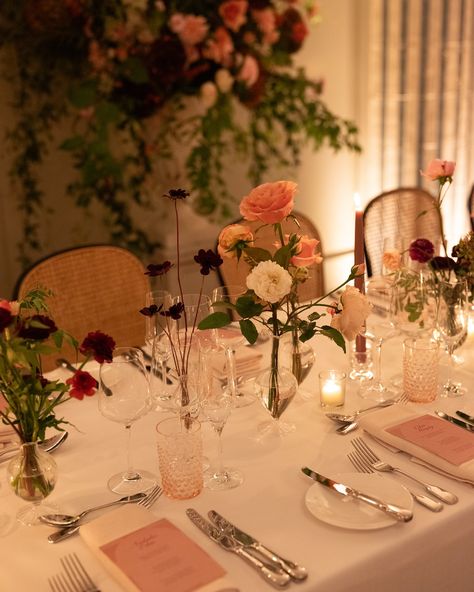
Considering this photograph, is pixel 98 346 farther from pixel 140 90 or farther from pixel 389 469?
pixel 140 90

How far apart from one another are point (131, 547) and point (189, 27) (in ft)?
7.80

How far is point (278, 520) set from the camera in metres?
1.27

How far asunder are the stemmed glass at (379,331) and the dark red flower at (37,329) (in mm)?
784

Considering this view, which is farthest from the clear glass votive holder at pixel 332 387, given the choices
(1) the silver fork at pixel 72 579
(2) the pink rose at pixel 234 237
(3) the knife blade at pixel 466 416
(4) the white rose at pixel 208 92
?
(4) the white rose at pixel 208 92

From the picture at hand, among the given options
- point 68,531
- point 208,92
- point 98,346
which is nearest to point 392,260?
point 98,346

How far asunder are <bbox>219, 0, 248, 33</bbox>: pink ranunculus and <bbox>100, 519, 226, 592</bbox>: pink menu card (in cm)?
244

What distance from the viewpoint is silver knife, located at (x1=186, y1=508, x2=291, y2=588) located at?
1.11 m

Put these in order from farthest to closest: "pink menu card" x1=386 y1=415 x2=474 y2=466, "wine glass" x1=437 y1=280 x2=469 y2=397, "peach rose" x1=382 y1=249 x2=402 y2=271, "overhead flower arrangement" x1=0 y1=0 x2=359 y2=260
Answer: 1. "overhead flower arrangement" x1=0 y1=0 x2=359 y2=260
2. "peach rose" x1=382 y1=249 x2=402 y2=271
3. "wine glass" x1=437 y1=280 x2=469 y2=397
4. "pink menu card" x1=386 y1=415 x2=474 y2=466

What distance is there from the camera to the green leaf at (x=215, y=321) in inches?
57.7

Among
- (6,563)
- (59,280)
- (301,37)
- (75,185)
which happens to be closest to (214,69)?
(301,37)

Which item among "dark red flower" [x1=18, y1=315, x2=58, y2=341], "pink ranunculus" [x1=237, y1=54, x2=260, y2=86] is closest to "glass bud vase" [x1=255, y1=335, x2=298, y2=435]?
"dark red flower" [x1=18, y1=315, x2=58, y2=341]

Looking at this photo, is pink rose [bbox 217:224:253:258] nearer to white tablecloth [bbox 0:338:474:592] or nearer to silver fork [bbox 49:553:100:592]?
white tablecloth [bbox 0:338:474:592]

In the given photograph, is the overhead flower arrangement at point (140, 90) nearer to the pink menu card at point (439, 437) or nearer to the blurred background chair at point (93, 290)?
the blurred background chair at point (93, 290)

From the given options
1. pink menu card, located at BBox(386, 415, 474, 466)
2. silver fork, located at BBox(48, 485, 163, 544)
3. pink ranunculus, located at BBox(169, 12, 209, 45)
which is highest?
pink ranunculus, located at BBox(169, 12, 209, 45)
